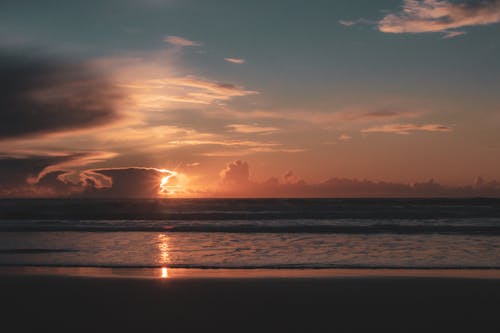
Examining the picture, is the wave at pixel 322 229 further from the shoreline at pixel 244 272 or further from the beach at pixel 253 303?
the beach at pixel 253 303

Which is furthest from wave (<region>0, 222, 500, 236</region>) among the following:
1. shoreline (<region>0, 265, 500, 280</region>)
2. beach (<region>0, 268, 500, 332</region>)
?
beach (<region>0, 268, 500, 332</region>)

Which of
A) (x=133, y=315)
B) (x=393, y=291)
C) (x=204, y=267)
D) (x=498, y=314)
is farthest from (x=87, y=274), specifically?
(x=498, y=314)

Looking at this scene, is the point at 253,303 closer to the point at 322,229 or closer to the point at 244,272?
the point at 244,272

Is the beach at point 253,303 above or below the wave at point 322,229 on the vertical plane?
above

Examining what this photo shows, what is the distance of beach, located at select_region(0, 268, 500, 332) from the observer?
8.23 metres

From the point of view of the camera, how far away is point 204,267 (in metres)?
14.2

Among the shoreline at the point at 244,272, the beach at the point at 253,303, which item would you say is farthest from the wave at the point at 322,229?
the beach at the point at 253,303

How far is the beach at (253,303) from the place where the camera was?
823 centimetres

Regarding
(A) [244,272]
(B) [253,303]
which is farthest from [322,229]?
(B) [253,303]

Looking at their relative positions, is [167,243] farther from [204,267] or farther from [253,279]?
[253,279]

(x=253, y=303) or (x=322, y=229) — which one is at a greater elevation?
(x=253, y=303)

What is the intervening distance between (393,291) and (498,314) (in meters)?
2.32

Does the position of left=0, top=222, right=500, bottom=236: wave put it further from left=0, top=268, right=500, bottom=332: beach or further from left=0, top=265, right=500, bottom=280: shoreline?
left=0, top=268, right=500, bottom=332: beach

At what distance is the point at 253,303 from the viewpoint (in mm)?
9664
